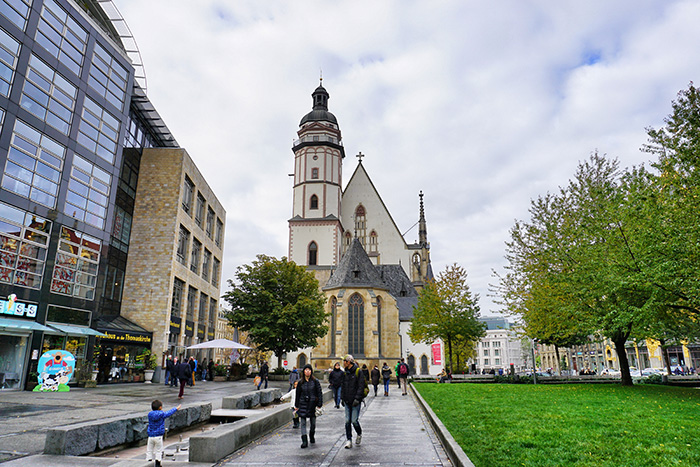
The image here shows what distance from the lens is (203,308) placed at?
41312mm

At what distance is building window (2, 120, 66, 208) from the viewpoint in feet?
68.8

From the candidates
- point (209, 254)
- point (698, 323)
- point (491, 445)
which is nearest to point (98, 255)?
point (209, 254)

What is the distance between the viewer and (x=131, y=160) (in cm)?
3278

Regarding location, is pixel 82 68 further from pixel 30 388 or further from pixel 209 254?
pixel 209 254

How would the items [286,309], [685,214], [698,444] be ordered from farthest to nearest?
1. [286,309]
2. [685,214]
3. [698,444]

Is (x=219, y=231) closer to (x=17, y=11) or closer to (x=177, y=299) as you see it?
(x=177, y=299)

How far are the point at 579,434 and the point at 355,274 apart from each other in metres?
38.0

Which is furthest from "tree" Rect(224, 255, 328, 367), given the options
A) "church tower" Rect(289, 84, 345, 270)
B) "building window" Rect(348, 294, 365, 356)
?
"church tower" Rect(289, 84, 345, 270)

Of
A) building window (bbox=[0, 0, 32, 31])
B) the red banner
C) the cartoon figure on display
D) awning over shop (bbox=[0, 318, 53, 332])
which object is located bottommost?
the cartoon figure on display

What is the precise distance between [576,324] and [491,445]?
58.7 feet

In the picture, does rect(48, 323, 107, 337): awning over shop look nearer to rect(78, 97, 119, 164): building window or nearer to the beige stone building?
the beige stone building

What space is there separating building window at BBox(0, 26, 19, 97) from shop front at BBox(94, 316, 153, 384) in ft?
42.7

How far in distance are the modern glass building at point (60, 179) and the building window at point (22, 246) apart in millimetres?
47

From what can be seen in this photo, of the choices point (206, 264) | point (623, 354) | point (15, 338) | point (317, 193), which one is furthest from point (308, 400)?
point (317, 193)
